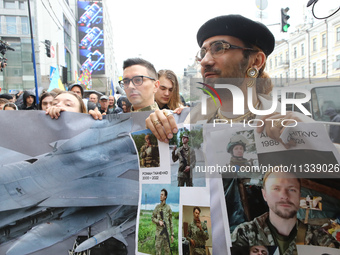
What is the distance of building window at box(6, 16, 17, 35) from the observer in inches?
675

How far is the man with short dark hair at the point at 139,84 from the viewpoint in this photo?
225 centimetres

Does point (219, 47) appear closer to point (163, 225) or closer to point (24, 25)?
point (163, 225)

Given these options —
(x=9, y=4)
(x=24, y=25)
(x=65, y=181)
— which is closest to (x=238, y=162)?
(x=65, y=181)

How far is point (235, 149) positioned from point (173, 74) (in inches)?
53.4

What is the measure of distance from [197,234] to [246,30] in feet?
3.38

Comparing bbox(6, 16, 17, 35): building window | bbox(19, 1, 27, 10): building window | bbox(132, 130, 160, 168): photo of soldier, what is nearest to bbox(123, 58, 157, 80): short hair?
bbox(132, 130, 160, 168): photo of soldier

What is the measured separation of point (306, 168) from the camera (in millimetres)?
1399

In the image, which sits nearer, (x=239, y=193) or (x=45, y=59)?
(x=239, y=193)

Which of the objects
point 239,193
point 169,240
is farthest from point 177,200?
point 239,193

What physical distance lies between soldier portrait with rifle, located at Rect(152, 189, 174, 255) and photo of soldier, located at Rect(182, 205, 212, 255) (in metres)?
0.08

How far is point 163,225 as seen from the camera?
1.63 meters

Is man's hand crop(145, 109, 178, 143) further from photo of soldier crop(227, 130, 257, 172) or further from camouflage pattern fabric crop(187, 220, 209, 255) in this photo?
camouflage pattern fabric crop(187, 220, 209, 255)

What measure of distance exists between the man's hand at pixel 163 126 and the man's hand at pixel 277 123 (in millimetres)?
477

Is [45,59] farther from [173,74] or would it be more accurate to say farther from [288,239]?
[288,239]
